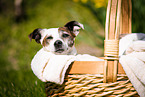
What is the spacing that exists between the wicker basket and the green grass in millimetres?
493

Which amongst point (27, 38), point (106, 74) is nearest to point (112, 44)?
point (106, 74)

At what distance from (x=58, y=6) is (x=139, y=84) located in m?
5.57

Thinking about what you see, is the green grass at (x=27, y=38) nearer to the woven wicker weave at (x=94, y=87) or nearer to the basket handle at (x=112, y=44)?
the woven wicker weave at (x=94, y=87)

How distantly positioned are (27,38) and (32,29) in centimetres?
50

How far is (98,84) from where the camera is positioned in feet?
2.68

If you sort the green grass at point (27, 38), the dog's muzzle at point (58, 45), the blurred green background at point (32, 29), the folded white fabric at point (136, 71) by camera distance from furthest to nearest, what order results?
1. the blurred green background at point (32, 29)
2. the green grass at point (27, 38)
3. the dog's muzzle at point (58, 45)
4. the folded white fabric at point (136, 71)

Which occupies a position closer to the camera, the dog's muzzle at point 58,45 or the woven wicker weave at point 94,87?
the woven wicker weave at point 94,87

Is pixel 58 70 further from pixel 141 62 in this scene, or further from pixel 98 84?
pixel 141 62

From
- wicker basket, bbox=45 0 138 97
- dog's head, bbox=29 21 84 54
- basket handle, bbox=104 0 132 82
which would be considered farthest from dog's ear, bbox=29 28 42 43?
basket handle, bbox=104 0 132 82

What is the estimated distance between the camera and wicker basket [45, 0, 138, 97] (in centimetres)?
80

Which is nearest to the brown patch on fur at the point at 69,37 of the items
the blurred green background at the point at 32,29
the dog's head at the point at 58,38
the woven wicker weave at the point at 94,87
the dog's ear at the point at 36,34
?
the dog's head at the point at 58,38

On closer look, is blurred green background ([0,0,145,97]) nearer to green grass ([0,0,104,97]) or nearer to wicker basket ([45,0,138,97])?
green grass ([0,0,104,97])

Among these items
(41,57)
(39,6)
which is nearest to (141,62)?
(41,57)

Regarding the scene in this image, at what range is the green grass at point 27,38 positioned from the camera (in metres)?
1.39
